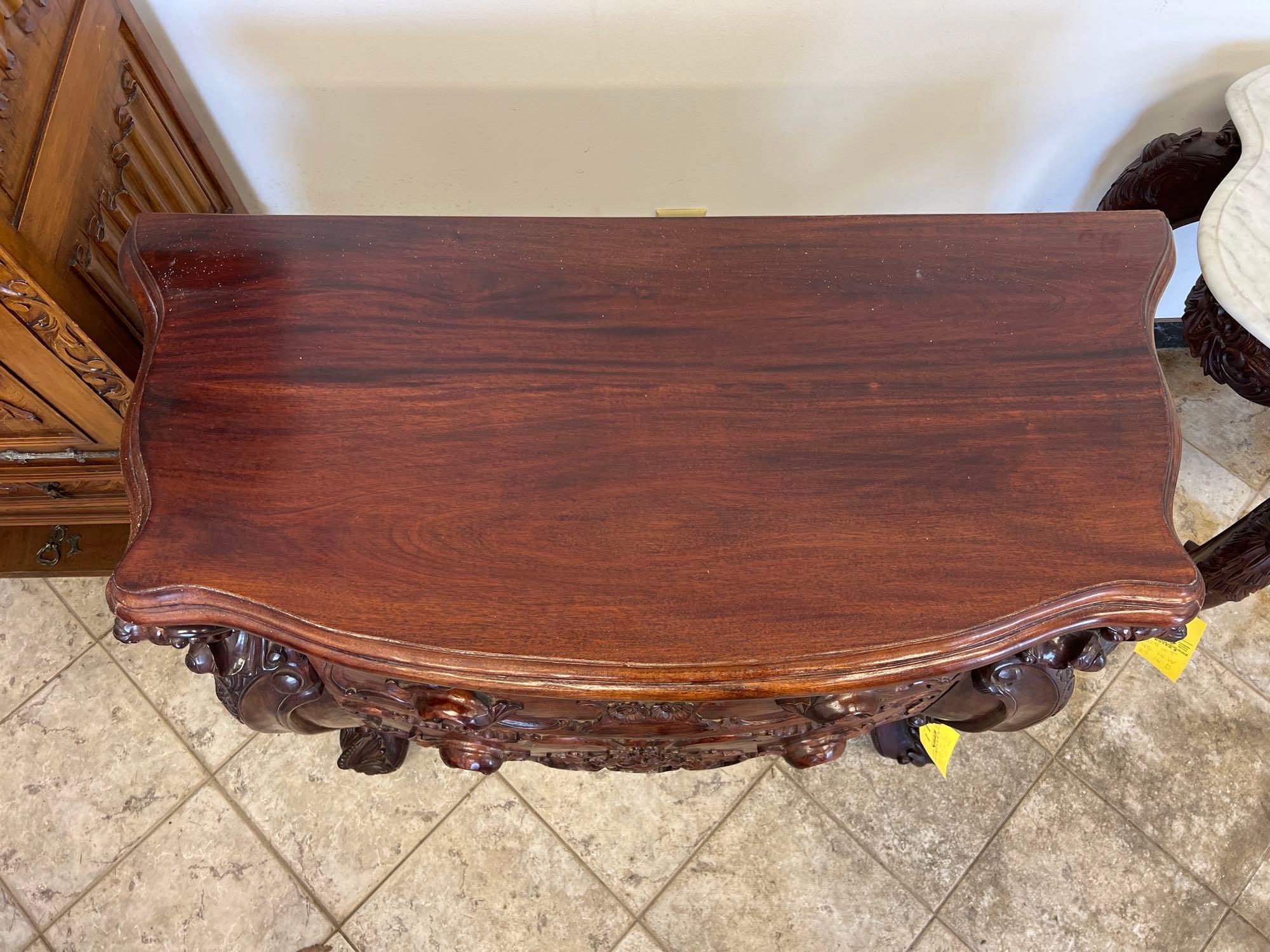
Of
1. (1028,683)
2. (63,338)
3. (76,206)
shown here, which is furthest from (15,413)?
(1028,683)

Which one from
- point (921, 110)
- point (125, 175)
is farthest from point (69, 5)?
point (921, 110)

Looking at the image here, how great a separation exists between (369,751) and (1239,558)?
3.95 feet

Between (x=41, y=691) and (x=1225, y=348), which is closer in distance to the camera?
(x=1225, y=348)

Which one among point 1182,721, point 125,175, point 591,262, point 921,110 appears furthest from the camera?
point 1182,721

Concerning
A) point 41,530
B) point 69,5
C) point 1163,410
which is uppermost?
point 69,5

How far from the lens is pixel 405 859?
3.56 ft

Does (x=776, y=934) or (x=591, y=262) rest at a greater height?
(x=591, y=262)

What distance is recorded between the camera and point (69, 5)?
2.56ft

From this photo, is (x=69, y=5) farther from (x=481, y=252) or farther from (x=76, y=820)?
(x=76, y=820)

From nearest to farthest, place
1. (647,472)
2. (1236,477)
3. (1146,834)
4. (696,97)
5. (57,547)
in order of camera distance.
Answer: (647,472)
(696,97)
(1146,834)
(57,547)
(1236,477)

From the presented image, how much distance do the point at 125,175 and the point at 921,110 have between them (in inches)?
38.1

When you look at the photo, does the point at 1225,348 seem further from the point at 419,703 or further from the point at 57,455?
the point at 57,455

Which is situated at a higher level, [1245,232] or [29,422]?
[29,422]

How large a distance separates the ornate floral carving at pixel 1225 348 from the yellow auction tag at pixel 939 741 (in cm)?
52
